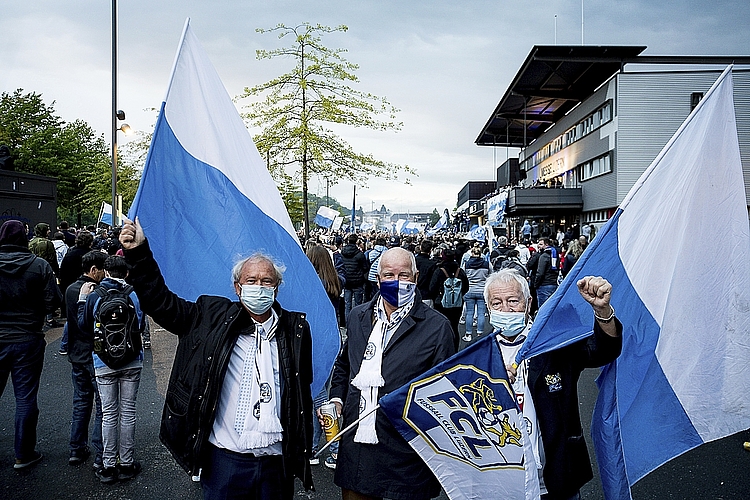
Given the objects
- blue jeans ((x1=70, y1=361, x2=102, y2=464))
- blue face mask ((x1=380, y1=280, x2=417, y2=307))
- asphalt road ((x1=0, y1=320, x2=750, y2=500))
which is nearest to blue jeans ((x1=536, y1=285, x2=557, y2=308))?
asphalt road ((x1=0, y1=320, x2=750, y2=500))

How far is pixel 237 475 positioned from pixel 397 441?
2.68 ft

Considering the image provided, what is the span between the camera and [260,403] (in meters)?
2.76

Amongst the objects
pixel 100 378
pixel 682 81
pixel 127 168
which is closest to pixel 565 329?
pixel 100 378

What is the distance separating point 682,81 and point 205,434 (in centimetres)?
Result: 3313

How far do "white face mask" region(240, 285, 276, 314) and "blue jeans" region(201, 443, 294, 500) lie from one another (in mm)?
687

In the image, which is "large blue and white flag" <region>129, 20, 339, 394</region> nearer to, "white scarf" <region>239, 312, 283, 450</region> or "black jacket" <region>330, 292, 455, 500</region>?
"black jacket" <region>330, 292, 455, 500</region>

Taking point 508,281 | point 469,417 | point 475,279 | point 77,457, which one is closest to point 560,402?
point 469,417

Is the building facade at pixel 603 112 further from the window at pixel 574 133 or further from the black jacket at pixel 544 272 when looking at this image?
the black jacket at pixel 544 272

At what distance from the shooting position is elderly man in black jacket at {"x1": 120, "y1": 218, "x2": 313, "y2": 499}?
268 cm

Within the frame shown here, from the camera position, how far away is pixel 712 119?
320cm

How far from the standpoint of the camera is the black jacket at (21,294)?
482 centimetres

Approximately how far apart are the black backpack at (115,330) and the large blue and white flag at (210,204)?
4.08 ft

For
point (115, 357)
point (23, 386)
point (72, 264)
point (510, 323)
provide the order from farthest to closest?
point (72, 264)
point (23, 386)
point (115, 357)
point (510, 323)

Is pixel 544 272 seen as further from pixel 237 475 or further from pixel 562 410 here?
pixel 237 475
